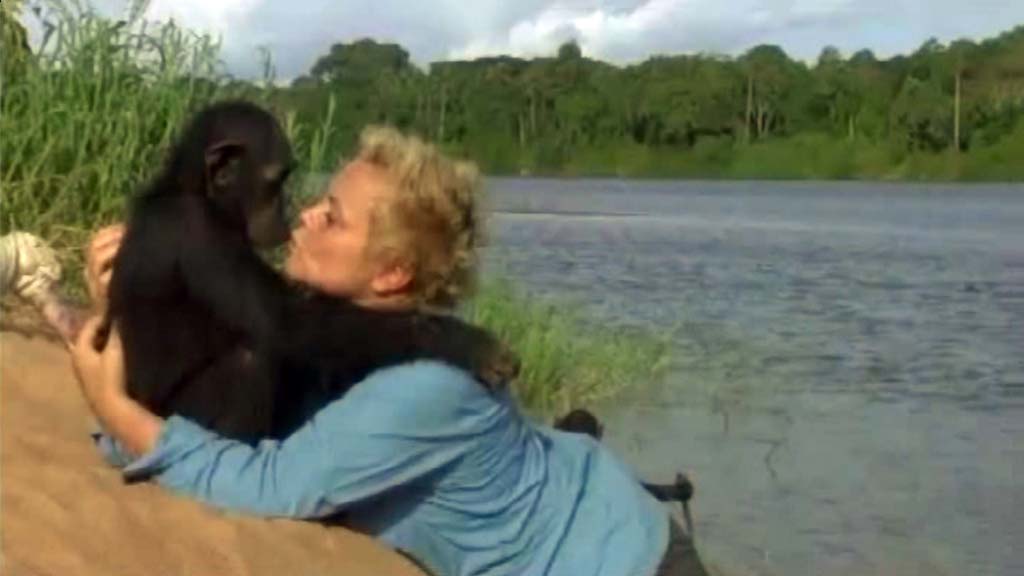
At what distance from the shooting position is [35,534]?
3.65 meters

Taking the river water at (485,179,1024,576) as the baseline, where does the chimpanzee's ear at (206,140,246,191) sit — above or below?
above

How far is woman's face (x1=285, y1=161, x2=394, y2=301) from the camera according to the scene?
357cm

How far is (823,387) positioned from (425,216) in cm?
1193

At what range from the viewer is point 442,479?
3.57 m

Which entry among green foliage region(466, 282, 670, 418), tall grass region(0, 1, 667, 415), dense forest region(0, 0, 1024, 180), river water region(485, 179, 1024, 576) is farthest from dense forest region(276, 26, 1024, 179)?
tall grass region(0, 1, 667, 415)

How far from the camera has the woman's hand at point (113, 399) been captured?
12.0ft

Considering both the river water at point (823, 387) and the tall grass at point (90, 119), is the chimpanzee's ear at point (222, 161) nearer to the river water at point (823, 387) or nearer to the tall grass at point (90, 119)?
the river water at point (823, 387)

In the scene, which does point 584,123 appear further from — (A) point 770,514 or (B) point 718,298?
(A) point 770,514

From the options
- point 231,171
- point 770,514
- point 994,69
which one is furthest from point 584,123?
point 231,171

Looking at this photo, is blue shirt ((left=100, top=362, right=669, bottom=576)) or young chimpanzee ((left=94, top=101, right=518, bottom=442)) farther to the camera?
young chimpanzee ((left=94, top=101, right=518, bottom=442))

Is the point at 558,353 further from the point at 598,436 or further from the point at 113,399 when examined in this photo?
the point at 113,399

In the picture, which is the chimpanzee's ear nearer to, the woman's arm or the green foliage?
the woman's arm

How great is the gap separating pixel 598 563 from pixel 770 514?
291 inches

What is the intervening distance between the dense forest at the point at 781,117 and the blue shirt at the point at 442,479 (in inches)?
2113
